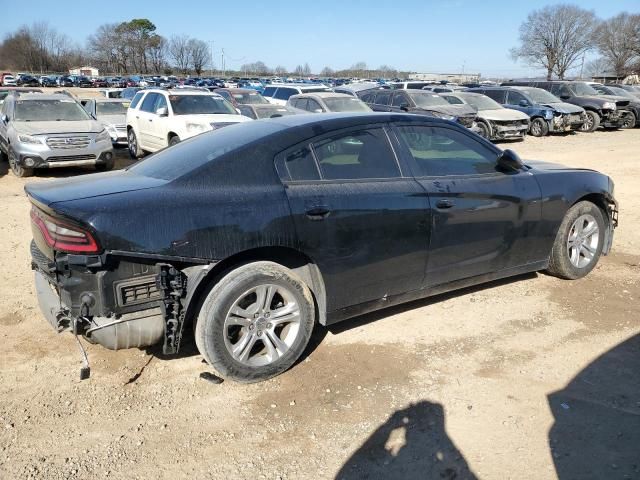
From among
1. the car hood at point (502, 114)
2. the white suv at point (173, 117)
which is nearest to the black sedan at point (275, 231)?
the white suv at point (173, 117)

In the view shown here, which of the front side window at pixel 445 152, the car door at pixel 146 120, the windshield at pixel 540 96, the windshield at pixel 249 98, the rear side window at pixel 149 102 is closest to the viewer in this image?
the front side window at pixel 445 152

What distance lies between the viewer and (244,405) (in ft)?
10.6

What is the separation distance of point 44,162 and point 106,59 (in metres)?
99.1

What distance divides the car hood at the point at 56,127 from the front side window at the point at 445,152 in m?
8.95

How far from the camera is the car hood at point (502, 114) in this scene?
17453 mm

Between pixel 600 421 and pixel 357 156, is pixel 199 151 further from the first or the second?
pixel 600 421

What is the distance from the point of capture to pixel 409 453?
9.20 ft

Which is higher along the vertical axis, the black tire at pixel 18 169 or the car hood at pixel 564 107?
the car hood at pixel 564 107

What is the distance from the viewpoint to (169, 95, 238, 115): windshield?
12.1 meters

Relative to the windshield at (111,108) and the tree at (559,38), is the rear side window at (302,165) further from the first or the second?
the tree at (559,38)

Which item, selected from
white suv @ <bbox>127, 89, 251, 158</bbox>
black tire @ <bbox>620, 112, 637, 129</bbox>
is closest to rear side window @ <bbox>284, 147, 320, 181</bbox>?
white suv @ <bbox>127, 89, 251, 158</bbox>

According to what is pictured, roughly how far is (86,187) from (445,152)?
2606mm

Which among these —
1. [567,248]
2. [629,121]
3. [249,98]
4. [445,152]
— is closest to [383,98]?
[249,98]

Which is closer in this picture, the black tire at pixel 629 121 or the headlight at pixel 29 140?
the headlight at pixel 29 140
